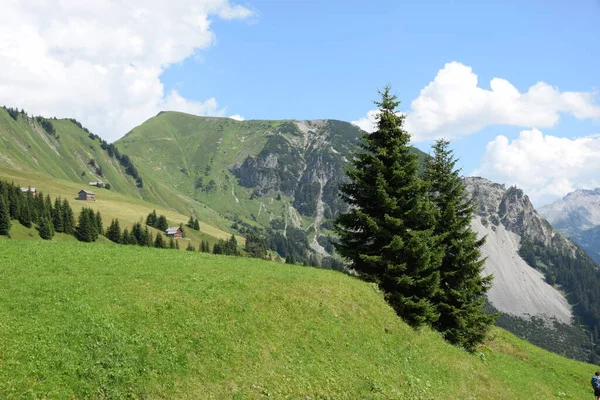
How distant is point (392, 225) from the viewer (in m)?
33.2

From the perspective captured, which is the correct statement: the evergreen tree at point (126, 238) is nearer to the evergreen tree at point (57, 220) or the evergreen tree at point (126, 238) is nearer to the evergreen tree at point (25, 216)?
the evergreen tree at point (57, 220)

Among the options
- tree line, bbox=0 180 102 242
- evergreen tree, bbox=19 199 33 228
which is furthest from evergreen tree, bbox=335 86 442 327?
evergreen tree, bbox=19 199 33 228

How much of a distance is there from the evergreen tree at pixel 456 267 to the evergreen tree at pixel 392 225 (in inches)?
56.7

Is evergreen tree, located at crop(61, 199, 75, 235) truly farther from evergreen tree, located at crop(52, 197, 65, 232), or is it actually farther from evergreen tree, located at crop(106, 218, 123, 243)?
evergreen tree, located at crop(106, 218, 123, 243)

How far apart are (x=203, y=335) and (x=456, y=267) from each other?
25.7 meters

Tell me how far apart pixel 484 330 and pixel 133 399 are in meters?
31.5

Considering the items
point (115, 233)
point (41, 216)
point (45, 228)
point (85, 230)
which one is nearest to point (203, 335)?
point (45, 228)

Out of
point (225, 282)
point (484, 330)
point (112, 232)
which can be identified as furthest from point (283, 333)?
point (112, 232)

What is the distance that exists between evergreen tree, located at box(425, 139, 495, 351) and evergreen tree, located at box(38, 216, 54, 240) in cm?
14391

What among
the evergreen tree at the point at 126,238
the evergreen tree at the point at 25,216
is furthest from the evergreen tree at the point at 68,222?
the evergreen tree at the point at 126,238

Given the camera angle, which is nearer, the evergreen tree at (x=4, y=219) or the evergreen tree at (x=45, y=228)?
the evergreen tree at (x=4, y=219)

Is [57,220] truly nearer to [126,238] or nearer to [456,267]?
[126,238]

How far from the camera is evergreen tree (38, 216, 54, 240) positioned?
14338 centimetres

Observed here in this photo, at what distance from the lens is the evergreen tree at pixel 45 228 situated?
143375 mm
